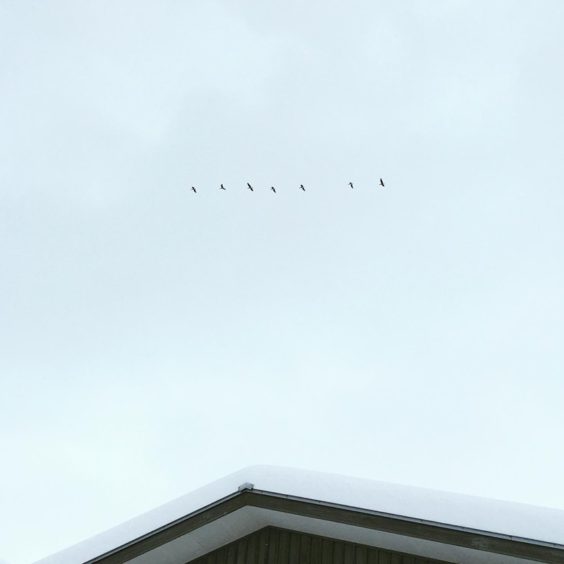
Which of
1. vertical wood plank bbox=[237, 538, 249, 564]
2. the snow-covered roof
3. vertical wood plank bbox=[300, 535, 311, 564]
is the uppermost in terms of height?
the snow-covered roof

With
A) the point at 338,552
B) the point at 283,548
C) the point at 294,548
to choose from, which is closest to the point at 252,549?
the point at 283,548

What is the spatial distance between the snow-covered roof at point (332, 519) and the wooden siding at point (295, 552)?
0.46 ft

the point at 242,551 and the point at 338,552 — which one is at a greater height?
the point at 338,552

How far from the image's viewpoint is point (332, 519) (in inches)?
295

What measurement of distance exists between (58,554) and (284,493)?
3.92 metres

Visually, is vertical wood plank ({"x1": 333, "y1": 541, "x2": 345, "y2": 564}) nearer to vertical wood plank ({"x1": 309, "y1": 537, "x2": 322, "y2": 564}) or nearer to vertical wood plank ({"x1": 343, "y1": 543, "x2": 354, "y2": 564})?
vertical wood plank ({"x1": 343, "y1": 543, "x2": 354, "y2": 564})

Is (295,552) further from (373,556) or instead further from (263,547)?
(373,556)

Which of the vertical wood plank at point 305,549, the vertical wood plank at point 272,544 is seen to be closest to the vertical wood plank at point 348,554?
the vertical wood plank at point 305,549

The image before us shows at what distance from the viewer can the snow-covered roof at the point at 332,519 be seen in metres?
6.77

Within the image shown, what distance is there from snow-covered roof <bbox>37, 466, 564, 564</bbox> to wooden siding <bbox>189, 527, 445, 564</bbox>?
0.14m

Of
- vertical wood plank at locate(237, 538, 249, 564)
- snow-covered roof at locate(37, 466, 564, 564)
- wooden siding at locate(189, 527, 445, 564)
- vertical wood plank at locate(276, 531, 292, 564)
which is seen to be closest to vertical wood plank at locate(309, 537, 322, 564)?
wooden siding at locate(189, 527, 445, 564)

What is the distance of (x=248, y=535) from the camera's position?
344 inches

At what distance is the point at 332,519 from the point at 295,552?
1247 millimetres

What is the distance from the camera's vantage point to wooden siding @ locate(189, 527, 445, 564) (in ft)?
25.7
